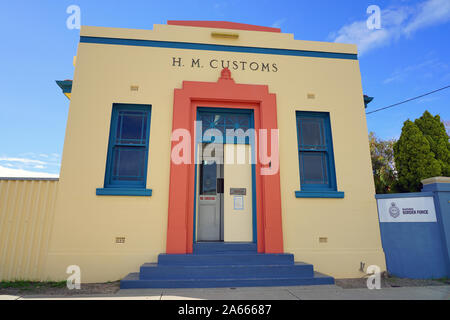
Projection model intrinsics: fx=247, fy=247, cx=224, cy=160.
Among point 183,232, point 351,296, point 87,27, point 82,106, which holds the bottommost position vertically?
point 351,296

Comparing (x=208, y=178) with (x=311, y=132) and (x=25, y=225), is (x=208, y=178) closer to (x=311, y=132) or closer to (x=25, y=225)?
(x=311, y=132)

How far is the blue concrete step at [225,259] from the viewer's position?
194 inches

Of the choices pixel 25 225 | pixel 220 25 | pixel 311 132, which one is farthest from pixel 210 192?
pixel 220 25

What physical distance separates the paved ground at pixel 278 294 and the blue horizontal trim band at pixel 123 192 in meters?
1.89

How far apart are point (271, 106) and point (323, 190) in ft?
7.91

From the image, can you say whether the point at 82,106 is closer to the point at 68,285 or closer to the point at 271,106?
the point at 68,285

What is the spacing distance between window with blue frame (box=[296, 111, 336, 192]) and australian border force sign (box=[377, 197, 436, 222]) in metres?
1.28

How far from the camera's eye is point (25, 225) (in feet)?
16.8

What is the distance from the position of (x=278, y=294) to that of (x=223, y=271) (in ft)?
3.60

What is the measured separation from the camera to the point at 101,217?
17.3 feet

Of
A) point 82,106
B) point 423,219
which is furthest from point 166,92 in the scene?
point 423,219

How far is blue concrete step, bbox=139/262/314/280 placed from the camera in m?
4.55
